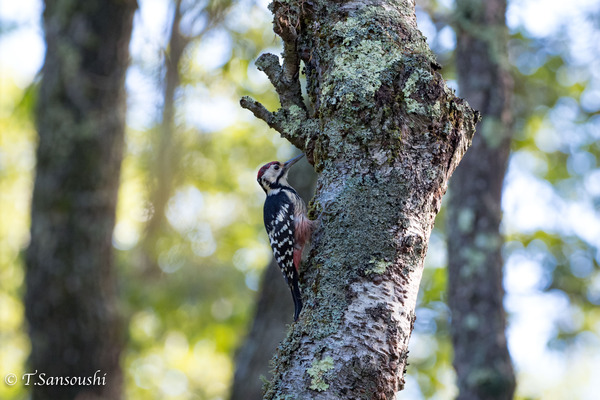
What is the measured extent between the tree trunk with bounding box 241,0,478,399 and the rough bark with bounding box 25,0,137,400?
10.5 ft

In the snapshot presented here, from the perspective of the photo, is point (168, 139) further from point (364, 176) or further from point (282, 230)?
point (364, 176)

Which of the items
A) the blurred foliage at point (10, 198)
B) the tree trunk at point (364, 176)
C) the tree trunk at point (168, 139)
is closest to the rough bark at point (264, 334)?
the tree trunk at point (168, 139)

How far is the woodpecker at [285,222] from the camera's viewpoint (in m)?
3.82

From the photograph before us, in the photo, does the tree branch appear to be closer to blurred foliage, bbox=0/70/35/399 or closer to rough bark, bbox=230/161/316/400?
rough bark, bbox=230/161/316/400

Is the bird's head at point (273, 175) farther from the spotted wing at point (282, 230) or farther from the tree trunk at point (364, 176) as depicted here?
the tree trunk at point (364, 176)

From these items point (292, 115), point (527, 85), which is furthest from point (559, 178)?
point (292, 115)

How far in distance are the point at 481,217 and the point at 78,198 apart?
139 inches

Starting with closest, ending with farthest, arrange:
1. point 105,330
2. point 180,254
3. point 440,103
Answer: point 440,103 → point 180,254 → point 105,330

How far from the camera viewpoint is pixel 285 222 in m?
4.25

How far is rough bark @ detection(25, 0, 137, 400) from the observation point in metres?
5.24

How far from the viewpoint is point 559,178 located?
9406mm

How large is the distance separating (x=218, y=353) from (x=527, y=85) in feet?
23.5

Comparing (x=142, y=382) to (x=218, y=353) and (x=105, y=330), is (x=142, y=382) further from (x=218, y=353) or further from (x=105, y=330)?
(x=105, y=330)

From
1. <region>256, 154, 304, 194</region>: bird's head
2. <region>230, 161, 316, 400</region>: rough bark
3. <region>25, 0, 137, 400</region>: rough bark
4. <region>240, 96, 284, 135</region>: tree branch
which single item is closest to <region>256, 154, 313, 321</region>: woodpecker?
<region>256, 154, 304, 194</region>: bird's head
